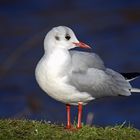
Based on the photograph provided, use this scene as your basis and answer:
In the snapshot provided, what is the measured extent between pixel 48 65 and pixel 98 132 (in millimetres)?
819

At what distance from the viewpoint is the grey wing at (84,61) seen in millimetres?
5734

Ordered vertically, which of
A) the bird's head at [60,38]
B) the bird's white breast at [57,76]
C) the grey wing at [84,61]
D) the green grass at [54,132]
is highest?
the bird's head at [60,38]

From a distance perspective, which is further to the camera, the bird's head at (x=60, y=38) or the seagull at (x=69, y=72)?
the bird's head at (x=60, y=38)

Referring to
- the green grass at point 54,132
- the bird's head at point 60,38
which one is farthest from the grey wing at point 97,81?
the green grass at point 54,132

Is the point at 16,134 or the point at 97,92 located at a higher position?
the point at 97,92

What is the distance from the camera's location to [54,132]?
5316 mm

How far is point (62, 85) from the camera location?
18.2 feet

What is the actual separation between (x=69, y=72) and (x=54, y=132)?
660mm

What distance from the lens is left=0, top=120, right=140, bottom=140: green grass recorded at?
16.8 feet

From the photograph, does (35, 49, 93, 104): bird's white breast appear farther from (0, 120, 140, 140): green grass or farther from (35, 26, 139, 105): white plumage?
(0, 120, 140, 140): green grass

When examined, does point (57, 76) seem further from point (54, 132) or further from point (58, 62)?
point (54, 132)

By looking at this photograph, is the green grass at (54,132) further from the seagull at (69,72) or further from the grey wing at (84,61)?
the grey wing at (84,61)

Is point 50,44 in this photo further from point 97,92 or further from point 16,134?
point 16,134

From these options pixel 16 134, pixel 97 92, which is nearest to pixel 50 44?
pixel 97 92
